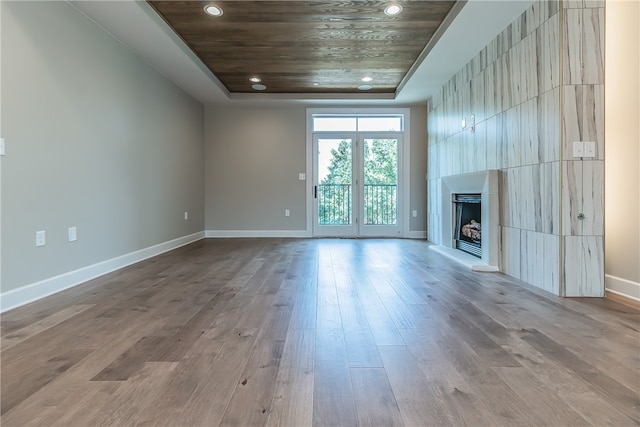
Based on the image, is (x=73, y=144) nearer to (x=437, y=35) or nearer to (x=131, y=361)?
(x=131, y=361)

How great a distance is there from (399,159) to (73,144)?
16.1 ft

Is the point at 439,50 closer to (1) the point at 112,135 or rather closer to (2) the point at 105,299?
(1) the point at 112,135

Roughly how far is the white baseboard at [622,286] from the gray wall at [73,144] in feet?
14.0

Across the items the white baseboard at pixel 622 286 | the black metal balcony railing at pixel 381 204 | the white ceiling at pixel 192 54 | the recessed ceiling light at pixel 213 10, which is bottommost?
the white baseboard at pixel 622 286

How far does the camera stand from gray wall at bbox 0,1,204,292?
2268mm

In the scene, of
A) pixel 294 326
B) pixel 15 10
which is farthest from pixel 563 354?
pixel 15 10

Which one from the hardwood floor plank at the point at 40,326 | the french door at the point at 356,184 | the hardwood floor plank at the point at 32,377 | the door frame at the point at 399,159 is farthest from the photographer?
the french door at the point at 356,184

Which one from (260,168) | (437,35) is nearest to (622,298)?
(437,35)

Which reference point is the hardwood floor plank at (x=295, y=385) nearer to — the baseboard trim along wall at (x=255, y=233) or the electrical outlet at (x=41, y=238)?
the electrical outlet at (x=41, y=238)

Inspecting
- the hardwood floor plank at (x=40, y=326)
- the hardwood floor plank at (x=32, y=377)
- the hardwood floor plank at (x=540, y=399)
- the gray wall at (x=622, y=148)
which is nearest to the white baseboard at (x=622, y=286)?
the gray wall at (x=622, y=148)

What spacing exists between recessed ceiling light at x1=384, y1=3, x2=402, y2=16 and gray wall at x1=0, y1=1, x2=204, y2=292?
2725 mm

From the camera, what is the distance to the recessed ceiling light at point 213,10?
3014mm

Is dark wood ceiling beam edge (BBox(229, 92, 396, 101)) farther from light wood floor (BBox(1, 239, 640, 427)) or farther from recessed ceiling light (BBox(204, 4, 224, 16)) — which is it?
light wood floor (BBox(1, 239, 640, 427))

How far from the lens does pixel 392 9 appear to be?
3.10 m
